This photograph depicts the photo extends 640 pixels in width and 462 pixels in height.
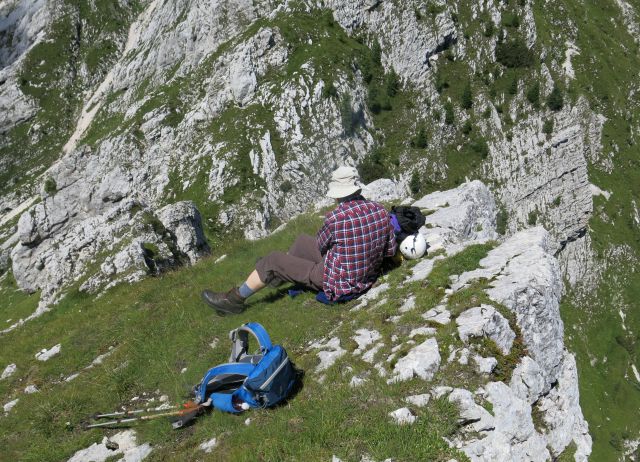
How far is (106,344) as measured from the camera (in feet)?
43.4

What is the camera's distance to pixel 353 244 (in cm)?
1023

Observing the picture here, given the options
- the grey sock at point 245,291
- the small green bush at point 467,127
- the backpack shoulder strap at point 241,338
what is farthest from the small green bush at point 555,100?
the backpack shoulder strap at point 241,338

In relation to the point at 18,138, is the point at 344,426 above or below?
below

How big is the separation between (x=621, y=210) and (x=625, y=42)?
63401 mm

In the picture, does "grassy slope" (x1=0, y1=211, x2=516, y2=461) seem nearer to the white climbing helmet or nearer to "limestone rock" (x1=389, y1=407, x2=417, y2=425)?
"limestone rock" (x1=389, y1=407, x2=417, y2=425)

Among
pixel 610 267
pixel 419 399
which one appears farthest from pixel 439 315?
pixel 610 267

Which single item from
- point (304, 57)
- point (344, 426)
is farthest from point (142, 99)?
point (344, 426)

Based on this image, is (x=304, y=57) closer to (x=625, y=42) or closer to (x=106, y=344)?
(x=106, y=344)

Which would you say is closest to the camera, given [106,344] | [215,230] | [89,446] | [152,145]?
[89,446]

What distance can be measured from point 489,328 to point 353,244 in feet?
11.9

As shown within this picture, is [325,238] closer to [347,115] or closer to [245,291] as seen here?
[245,291]

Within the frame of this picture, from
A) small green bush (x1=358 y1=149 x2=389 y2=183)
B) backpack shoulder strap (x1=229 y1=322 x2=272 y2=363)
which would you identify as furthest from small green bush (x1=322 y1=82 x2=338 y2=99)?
backpack shoulder strap (x1=229 y1=322 x2=272 y2=363)

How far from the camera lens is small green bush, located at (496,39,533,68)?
98.1 meters

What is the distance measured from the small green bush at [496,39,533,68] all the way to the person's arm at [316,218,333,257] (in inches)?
4157
